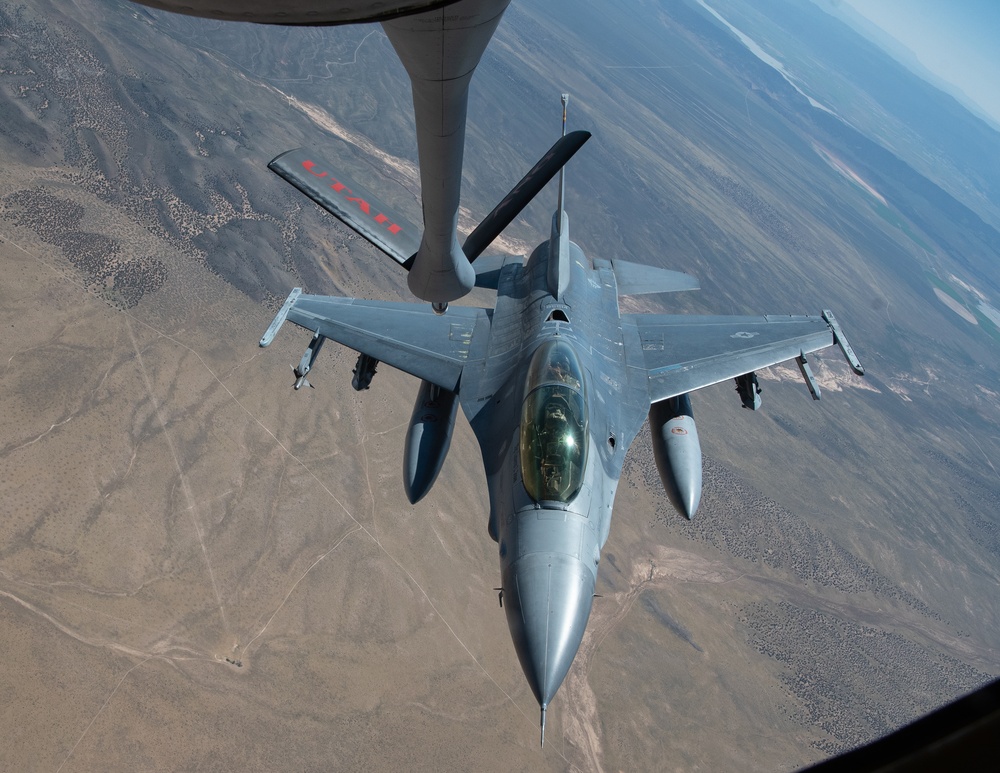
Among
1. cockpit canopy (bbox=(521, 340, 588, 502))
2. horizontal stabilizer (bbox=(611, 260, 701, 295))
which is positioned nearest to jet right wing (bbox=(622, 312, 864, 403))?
horizontal stabilizer (bbox=(611, 260, 701, 295))

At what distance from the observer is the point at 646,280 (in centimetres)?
2503

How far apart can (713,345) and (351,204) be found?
13435 millimetres

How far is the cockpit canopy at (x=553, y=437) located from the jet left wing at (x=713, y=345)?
5137 millimetres

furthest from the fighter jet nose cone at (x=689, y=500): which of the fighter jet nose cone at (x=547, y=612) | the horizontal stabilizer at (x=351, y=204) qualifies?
the horizontal stabilizer at (x=351, y=204)

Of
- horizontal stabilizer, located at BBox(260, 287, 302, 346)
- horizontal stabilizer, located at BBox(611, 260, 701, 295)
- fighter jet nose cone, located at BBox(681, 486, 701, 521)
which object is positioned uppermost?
horizontal stabilizer, located at BBox(611, 260, 701, 295)

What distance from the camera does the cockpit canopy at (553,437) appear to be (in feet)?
42.7

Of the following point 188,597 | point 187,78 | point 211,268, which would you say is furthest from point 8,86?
point 188,597

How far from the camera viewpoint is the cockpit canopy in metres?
13.0

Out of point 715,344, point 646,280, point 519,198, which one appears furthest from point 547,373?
point 646,280

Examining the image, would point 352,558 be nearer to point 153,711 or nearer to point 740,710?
point 153,711

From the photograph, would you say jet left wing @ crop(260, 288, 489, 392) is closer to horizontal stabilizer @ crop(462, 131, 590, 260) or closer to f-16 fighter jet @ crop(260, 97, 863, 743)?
f-16 fighter jet @ crop(260, 97, 863, 743)

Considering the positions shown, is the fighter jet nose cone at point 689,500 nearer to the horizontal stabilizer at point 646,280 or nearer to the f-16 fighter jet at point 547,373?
the f-16 fighter jet at point 547,373

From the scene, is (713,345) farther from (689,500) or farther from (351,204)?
(351,204)

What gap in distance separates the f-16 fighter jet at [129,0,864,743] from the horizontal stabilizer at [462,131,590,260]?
51 mm
